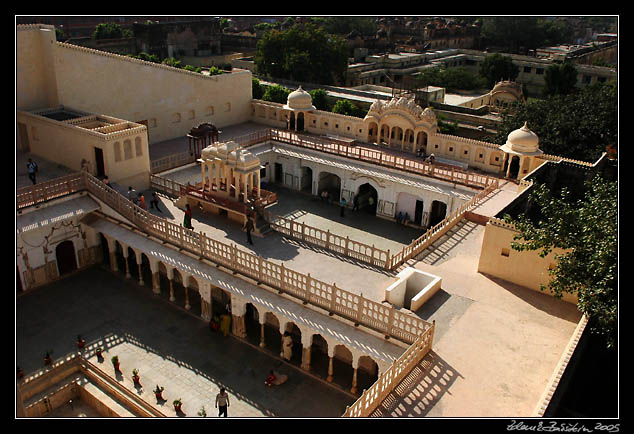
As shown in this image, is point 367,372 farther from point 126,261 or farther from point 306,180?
point 306,180

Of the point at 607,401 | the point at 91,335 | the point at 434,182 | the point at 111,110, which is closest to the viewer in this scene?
the point at 607,401

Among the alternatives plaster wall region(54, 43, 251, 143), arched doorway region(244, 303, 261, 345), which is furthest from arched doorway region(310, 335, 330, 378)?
plaster wall region(54, 43, 251, 143)

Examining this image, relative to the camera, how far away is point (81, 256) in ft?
86.8

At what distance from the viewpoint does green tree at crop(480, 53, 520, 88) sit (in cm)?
7769

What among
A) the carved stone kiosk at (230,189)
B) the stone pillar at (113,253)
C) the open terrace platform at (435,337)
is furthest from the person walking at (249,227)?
the stone pillar at (113,253)

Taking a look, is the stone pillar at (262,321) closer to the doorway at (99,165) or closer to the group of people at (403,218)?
the doorway at (99,165)

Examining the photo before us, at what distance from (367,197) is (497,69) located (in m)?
52.0

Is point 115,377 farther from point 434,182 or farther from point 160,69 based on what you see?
point 160,69

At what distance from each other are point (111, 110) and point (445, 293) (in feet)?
84.7

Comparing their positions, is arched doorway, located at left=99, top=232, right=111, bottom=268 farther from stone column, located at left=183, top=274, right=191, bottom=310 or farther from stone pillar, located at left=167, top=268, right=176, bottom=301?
stone column, located at left=183, top=274, right=191, bottom=310

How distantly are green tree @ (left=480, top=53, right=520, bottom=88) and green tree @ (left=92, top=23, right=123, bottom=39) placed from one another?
56.8m

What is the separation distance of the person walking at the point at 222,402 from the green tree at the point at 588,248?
1122cm

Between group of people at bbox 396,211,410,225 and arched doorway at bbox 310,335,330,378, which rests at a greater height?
group of people at bbox 396,211,410,225

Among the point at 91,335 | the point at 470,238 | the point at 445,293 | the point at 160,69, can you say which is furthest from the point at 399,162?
the point at 91,335
